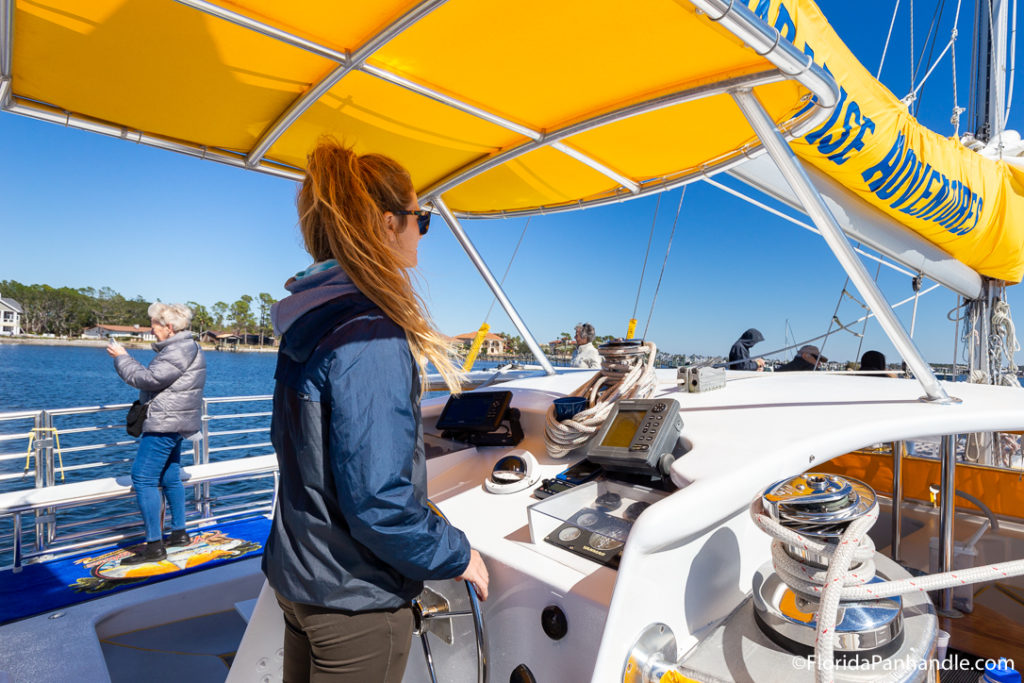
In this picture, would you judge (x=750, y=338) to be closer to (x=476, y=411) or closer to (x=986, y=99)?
(x=986, y=99)

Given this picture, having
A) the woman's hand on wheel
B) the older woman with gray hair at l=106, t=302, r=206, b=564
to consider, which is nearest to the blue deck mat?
the older woman with gray hair at l=106, t=302, r=206, b=564

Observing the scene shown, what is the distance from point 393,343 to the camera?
3.23ft

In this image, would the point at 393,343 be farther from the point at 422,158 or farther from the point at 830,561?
the point at 422,158

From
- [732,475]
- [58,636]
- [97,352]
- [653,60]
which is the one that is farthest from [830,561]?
[97,352]

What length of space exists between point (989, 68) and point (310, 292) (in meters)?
6.43

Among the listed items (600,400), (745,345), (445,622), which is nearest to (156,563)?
(445,622)

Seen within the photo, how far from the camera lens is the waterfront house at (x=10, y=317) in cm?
5422

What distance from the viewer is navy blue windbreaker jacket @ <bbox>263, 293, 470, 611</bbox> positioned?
3.04 ft

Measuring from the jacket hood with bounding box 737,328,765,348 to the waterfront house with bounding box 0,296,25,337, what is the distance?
68.4 metres

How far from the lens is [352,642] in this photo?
1.03 m

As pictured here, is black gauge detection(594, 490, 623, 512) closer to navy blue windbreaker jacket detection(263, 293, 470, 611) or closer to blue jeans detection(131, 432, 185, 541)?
navy blue windbreaker jacket detection(263, 293, 470, 611)

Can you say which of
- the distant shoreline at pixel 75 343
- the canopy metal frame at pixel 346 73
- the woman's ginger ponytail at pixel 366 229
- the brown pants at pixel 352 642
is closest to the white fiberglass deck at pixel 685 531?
the brown pants at pixel 352 642

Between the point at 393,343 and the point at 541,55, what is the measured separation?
1.19m

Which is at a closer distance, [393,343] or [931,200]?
[393,343]
